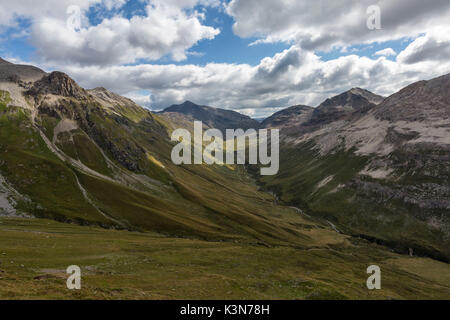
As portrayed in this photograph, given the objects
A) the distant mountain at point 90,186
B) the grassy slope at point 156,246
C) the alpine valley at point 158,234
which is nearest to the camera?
the grassy slope at point 156,246

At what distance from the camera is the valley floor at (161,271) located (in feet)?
128

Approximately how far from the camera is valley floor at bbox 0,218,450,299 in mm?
38969

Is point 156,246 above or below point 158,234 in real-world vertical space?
above

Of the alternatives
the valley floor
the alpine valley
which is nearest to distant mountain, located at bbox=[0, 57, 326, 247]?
the alpine valley

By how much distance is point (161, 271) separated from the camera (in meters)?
57.1

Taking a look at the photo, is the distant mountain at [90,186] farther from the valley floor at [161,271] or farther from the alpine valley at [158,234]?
the valley floor at [161,271]

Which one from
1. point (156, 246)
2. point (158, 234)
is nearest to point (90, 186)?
point (158, 234)

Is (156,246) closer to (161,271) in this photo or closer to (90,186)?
(161,271)

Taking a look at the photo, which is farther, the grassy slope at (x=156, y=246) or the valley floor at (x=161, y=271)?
the grassy slope at (x=156, y=246)

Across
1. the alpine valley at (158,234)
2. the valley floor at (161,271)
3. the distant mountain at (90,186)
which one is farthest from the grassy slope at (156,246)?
the distant mountain at (90,186)

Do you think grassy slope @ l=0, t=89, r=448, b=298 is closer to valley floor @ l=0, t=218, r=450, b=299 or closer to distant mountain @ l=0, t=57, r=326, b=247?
valley floor @ l=0, t=218, r=450, b=299

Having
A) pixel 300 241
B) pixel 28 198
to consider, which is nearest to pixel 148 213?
pixel 28 198

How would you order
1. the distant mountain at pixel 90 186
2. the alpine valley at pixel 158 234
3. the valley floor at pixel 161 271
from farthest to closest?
the distant mountain at pixel 90 186 → the alpine valley at pixel 158 234 → the valley floor at pixel 161 271
